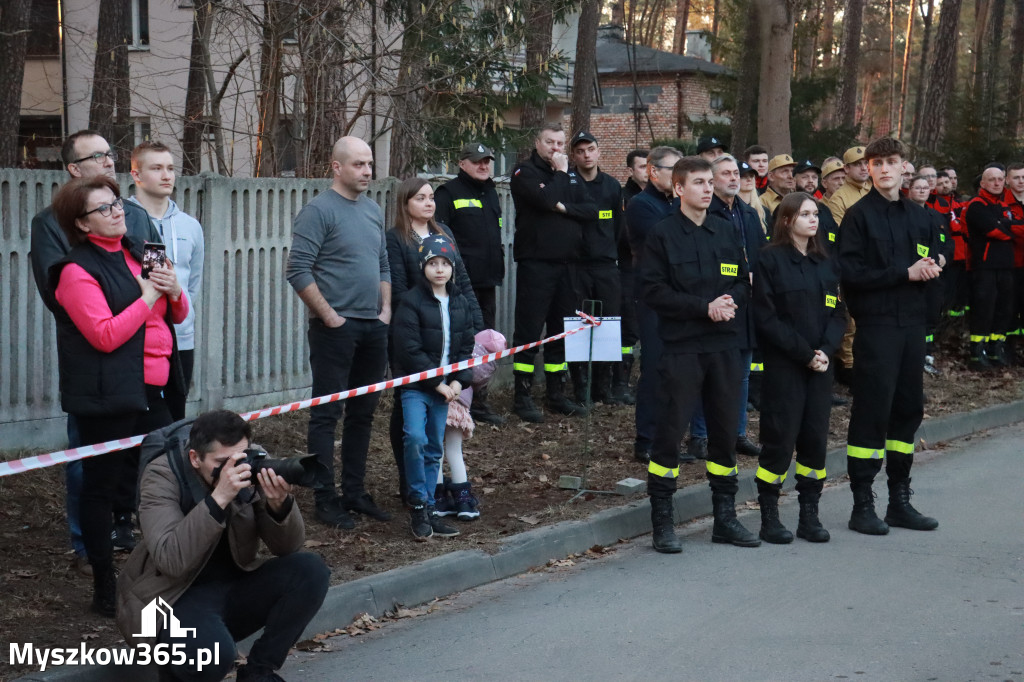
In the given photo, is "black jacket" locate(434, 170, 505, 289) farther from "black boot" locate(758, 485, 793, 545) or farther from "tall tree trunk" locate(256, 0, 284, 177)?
"black boot" locate(758, 485, 793, 545)

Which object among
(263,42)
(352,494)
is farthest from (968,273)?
(352,494)

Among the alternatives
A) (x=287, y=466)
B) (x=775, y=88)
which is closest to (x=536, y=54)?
(x=775, y=88)

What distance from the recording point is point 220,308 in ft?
33.2

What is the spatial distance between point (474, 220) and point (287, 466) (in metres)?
6.25

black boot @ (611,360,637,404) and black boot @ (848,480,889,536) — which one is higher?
black boot @ (611,360,637,404)

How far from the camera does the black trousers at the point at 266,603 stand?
496 centimetres

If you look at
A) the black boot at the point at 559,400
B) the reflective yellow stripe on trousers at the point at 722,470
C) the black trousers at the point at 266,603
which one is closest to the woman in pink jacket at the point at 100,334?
the black trousers at the point at 266,603

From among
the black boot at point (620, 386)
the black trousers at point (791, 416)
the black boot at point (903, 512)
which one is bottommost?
the black boot at point (903, 512)

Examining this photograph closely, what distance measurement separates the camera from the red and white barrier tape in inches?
208

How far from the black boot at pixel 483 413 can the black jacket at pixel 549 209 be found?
132 centimetres

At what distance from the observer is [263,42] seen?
11.9 meters

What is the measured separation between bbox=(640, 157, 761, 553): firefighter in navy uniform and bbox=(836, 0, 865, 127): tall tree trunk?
27.3 metres

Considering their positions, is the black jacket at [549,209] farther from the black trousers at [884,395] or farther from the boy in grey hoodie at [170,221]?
the boy in grey hoodie at [170,221]

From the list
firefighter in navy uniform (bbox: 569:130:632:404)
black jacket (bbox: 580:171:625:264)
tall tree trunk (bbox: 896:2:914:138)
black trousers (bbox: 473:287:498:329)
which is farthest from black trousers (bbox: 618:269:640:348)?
tall tree trunk (bbox: 896:2:914:138)
